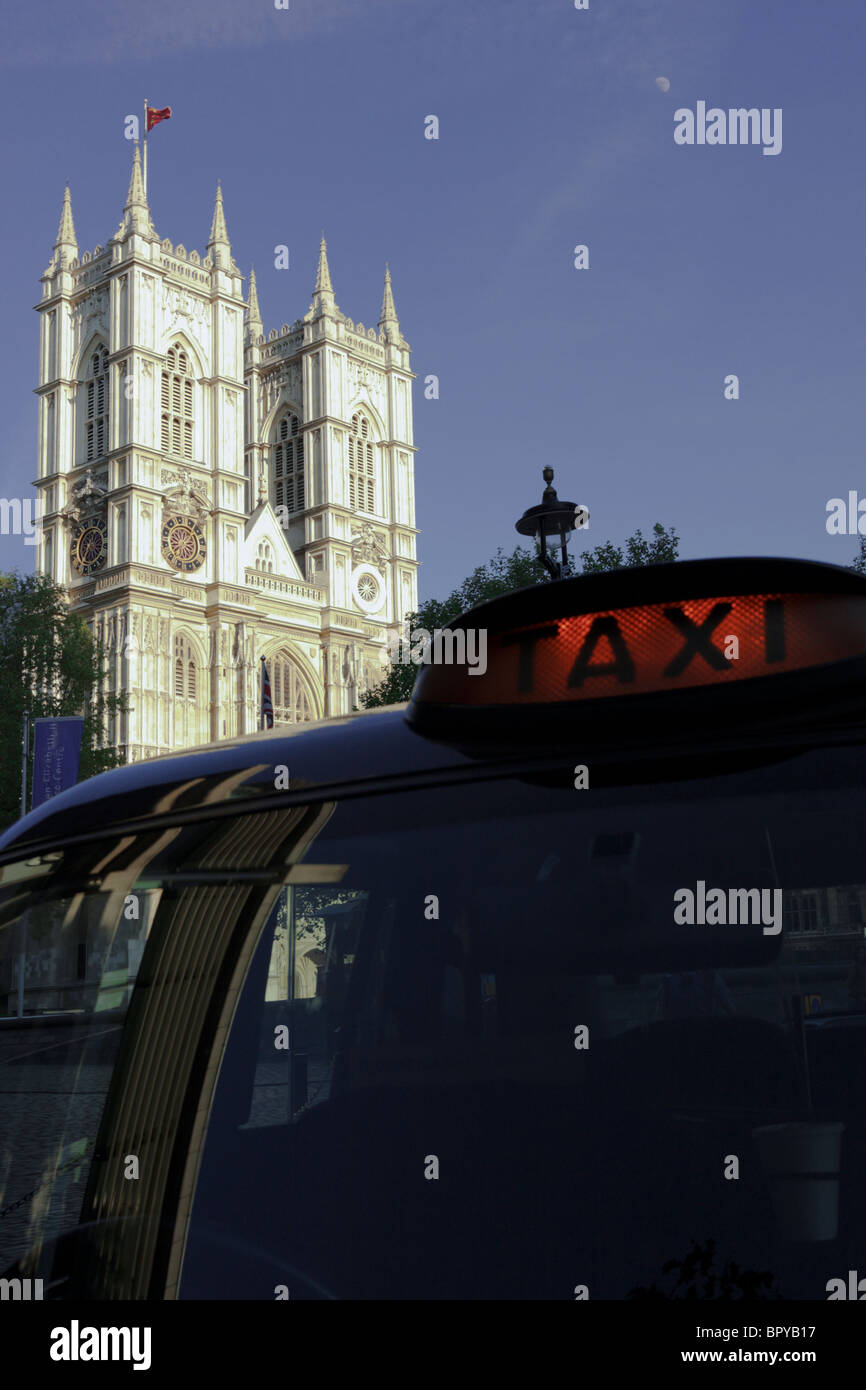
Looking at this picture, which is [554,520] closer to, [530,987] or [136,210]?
[530,987]

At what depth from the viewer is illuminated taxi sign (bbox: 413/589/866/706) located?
1069 millimetres

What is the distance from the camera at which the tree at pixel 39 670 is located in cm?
Result: 3080

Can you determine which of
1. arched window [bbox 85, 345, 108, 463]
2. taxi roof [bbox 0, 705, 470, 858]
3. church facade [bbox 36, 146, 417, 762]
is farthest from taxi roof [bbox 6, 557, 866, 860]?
arched window [bbox 85, 345, 108, 463]

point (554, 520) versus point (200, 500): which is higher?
point (200, 500)

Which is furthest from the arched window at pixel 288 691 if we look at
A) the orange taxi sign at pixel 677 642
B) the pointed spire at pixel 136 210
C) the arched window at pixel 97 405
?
the orange taxi sign at pixel 677 642

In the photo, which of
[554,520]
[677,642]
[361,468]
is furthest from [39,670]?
[677,642]

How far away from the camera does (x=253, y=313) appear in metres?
64.8

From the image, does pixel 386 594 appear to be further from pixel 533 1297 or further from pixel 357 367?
pixel 533 1297

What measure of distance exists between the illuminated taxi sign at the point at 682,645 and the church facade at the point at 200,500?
44401 mm

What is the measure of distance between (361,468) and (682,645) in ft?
190

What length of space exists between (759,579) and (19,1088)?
3.29 feet

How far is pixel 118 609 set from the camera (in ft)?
154

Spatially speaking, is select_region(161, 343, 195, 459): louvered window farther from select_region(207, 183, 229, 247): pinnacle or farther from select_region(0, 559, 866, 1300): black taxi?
select_region(0, 559, 866, 1300): black taxi

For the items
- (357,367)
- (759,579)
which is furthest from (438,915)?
(357,367)
